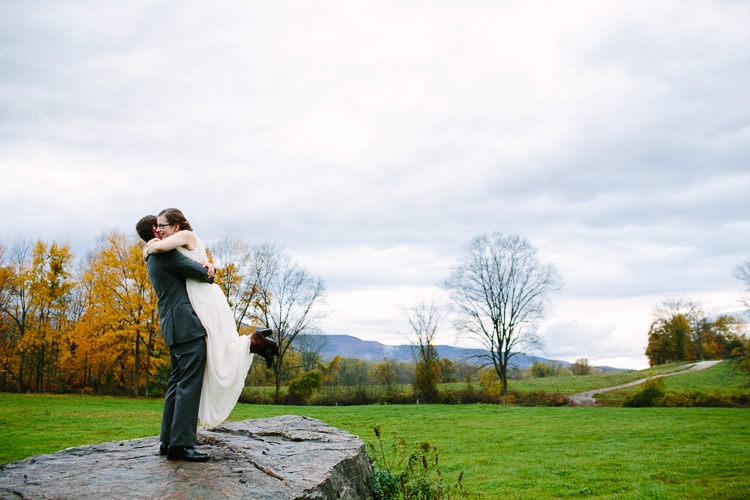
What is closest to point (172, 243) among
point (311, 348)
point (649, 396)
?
point (649, 396)

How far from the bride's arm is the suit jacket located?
112 mm

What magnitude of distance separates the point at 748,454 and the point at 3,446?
73.4ft

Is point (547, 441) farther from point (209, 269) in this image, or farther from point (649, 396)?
point (649, 396)

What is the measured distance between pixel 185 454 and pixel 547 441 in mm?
16780

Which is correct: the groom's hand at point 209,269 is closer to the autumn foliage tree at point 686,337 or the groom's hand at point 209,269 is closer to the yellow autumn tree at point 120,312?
the yellow autumn tree at point 120,312

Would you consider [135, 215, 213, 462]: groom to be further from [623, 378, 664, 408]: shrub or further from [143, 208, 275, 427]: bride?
[623, 378, 664, 408]: shrub

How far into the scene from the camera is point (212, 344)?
5195 millimetres

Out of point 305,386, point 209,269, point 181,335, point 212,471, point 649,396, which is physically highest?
point 209,269

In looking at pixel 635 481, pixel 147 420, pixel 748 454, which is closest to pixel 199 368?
pixel 635 481

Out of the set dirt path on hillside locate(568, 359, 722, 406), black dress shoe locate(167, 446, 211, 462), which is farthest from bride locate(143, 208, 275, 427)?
dirt path on hillside locate(568, 359, 722, 406)

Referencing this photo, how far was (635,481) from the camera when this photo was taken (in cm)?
1149

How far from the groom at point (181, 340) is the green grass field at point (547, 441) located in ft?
23.7

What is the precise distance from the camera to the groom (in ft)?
16.5

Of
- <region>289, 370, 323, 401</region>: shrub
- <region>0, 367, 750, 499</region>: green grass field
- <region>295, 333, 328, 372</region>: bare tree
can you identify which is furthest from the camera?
<region>295, 333, 328, 372</region>: bare tree
